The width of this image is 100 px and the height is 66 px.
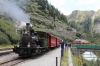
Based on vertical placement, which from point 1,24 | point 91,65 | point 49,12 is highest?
point 49,12

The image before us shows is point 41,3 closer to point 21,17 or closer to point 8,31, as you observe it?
point 8,31

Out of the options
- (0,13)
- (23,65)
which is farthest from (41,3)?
(23,65)

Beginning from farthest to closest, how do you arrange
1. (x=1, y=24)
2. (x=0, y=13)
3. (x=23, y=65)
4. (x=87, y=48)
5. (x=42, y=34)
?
1. (x=87, y=48)
2. (x=0, y=13)
3. (x=1, y=24)
4. (x=42, y=34)
5. (x=23, y=65)

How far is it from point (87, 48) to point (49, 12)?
80998mm

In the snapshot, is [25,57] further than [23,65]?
Yes

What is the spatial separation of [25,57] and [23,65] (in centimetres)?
692

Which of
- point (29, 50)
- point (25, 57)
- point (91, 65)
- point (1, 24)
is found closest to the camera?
point (29, 50)

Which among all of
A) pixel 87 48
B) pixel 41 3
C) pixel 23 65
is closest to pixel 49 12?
pixel 41 3

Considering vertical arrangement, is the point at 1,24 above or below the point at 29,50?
above

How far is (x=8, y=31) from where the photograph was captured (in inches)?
1543

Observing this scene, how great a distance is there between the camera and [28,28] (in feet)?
70.5

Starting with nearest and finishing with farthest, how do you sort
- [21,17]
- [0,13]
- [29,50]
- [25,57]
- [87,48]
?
[29,50] → [25,57] → [21,17] → [0,13] → [87,48]

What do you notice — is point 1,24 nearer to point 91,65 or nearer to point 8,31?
point 8,31

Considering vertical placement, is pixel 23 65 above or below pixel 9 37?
below
